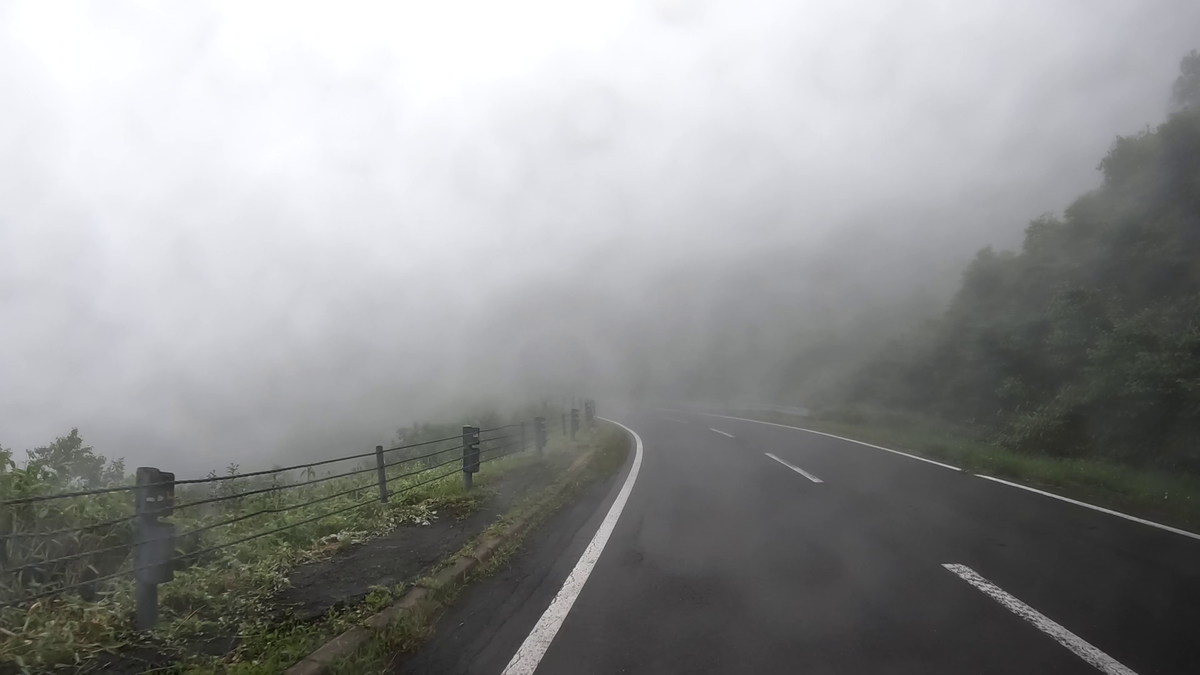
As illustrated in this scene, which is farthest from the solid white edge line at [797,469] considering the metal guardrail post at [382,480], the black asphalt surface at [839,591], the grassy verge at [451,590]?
the metal guardrail post at [382,480]

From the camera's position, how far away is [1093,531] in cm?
667

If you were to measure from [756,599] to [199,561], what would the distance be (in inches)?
193

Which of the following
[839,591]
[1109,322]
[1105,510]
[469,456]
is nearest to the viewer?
[839,591]

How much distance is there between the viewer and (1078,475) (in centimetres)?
1032

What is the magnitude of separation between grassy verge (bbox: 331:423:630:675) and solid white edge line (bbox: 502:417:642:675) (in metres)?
0.75

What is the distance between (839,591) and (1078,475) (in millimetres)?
7903

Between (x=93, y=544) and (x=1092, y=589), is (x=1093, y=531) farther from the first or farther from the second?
(x=93, y=544)

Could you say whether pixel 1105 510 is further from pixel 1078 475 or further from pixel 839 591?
pixel 839 591

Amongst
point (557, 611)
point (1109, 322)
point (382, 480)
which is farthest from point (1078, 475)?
point (382, 480)

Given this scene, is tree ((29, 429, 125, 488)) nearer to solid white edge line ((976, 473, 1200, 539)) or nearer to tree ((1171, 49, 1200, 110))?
solid white edge line ((976, 473, 1200, 539))

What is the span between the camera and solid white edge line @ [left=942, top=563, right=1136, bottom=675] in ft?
11.7

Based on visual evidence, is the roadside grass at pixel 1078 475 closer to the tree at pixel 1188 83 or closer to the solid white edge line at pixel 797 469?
the solid white edge line at pixel 797 469

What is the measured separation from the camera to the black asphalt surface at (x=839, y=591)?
3828mm

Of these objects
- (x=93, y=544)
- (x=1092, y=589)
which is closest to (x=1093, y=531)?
(x=1092, y=589)
